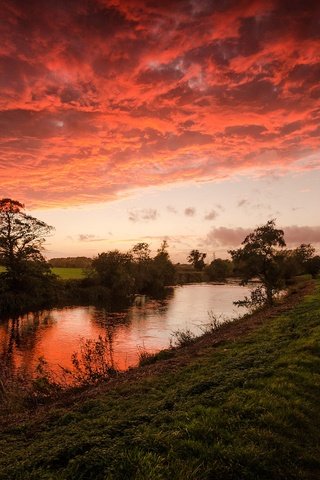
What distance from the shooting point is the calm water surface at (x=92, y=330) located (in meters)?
27.0

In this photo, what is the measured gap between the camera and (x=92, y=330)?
36812mm

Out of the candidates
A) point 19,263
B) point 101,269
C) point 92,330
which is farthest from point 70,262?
point 92,330

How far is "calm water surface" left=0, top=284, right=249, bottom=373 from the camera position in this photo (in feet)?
88.5

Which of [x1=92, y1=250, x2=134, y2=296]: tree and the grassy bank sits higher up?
[x1=92, y1=250, x2=134, y2=296]: tree

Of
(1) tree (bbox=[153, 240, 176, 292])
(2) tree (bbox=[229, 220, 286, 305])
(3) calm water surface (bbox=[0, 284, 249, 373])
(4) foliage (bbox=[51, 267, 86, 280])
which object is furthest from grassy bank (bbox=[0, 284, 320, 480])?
(1) tree (bbox=[153, 240, 176, 292])

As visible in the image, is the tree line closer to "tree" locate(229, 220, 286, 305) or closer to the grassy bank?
"tree" locate(229, 220, 286, 305)

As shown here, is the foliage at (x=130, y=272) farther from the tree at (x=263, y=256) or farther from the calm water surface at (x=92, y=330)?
the tree at (x=263, y=256)

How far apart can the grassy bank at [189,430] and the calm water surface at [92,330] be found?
459 inches

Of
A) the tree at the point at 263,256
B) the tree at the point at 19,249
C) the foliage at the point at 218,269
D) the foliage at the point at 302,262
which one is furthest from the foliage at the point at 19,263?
the foliage at the point at 218,269

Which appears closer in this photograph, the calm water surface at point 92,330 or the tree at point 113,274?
the calm water surface at point 92,330

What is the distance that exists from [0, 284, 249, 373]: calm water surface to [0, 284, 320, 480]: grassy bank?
11665 millimetres

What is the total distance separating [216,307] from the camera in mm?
55594

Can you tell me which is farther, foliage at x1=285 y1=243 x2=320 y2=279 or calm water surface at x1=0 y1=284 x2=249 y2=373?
foliage at x1=285 y1=243 x2=320 y2=279

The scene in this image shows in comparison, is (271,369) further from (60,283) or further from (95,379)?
(60,283)
